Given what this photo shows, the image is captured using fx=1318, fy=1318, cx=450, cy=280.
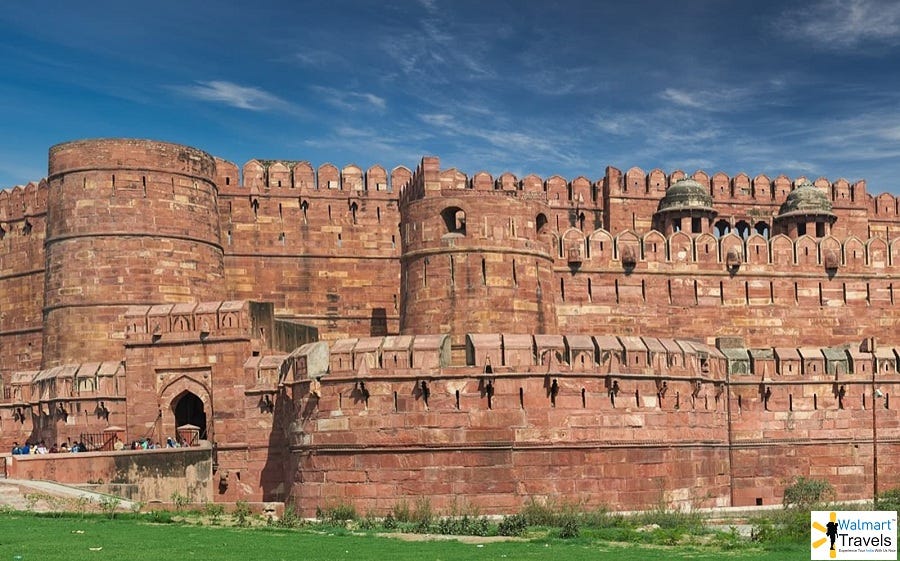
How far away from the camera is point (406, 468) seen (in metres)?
21.2

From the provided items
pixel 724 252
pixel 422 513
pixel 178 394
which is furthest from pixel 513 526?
pixel 724 252

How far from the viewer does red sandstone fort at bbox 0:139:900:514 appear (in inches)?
844

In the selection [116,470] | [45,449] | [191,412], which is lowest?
[116,470]

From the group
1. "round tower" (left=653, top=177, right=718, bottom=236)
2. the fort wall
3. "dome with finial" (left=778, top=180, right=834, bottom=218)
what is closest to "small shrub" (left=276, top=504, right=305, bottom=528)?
the fort wall

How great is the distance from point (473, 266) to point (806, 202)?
13.1 m

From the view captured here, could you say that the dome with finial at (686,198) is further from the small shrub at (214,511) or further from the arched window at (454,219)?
the small shrub at (214,511)

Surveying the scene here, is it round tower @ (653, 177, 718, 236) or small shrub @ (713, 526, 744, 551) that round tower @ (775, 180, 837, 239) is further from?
small shrub @ (713, 526, 744, 551)

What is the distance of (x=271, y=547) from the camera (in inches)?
634

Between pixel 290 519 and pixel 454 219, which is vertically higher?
pixel 454 219

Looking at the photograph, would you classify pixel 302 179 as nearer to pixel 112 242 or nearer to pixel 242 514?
pixel 112 242

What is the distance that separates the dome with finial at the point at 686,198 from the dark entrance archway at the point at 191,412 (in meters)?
13.7

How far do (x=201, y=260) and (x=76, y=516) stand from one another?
1068cm

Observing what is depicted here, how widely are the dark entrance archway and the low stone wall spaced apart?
2.06 m

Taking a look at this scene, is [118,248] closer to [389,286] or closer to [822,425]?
[389,286]
